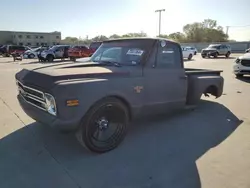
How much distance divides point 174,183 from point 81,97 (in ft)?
5.50

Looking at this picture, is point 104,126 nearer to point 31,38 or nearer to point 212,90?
point 212,90

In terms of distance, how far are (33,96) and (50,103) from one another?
0.61 meters

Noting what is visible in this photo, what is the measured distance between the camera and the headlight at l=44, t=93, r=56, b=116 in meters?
3.38

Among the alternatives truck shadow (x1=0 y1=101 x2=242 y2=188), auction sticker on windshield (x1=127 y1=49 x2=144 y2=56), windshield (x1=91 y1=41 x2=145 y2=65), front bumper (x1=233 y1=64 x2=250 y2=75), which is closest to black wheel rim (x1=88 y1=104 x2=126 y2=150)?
truck shadow (x1=0 y1=101 x2=242 y2=188)

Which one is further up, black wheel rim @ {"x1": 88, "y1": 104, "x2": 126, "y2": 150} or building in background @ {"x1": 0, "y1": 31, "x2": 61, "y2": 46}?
building in background @ {"x1": 0, "y1": 31, "x2": 61, "y2": 46}

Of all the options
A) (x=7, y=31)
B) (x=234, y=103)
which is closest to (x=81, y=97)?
(x=234, y=103)

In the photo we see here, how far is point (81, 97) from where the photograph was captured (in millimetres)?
3439

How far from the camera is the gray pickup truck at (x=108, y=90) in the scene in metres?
3.42

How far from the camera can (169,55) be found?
16.3ft

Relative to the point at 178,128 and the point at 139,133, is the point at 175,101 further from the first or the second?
the point at 139,133

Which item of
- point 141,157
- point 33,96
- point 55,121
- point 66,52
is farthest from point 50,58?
point 141,157

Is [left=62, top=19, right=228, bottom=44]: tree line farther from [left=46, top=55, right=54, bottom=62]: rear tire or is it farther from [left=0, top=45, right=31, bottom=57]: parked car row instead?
[left=46, top=55, right=54, bottom=62]: rear tire

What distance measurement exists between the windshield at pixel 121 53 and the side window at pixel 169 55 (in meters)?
0.38

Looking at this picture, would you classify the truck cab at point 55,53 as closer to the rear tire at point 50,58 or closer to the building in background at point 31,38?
the rear tire at point 50,58
